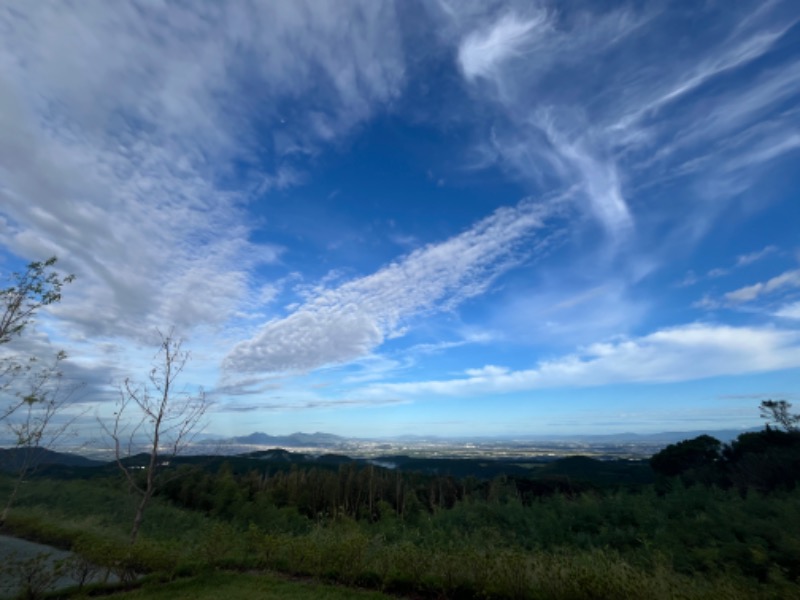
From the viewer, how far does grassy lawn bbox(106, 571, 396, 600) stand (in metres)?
6.89

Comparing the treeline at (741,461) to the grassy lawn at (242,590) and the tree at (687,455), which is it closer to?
the tree at (687,455)

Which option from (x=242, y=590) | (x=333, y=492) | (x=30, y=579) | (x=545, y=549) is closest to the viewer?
(x=30, y=579)

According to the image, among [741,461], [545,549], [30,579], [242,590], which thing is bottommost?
[545,549]

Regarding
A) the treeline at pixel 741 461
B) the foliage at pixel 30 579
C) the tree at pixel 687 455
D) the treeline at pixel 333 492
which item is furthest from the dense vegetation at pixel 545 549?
the tree at pixel 687 455

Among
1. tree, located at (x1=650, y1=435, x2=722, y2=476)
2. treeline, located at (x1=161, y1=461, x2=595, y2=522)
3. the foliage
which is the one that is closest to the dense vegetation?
the foliage

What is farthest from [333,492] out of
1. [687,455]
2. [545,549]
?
[545,549]

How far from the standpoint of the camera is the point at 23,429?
6.91 m

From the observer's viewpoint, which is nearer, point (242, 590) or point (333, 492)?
point (242, 590)

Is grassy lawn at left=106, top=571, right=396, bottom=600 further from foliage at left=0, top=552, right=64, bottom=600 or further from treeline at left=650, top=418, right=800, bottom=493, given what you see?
treeline at left=650, top=418, right=800, bottom=493

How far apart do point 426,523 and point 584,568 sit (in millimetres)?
12767

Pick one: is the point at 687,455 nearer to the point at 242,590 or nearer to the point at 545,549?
the point at 545,549

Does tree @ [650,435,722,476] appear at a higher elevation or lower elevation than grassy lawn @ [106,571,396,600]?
higher

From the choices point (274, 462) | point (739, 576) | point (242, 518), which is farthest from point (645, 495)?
point (274, 462)

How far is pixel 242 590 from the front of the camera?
727cm
